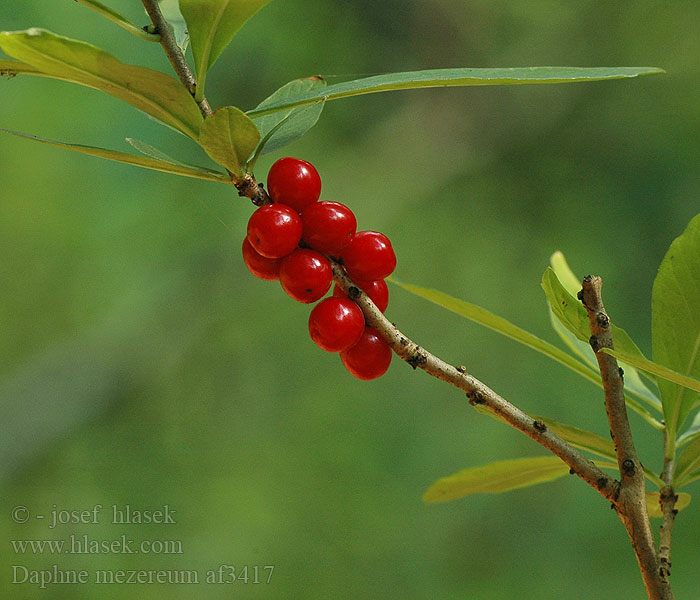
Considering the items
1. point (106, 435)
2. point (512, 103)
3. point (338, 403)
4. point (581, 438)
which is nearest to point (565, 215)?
point (512, 103)

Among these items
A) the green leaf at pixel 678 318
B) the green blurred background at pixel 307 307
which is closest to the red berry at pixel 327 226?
the green leaf at pixel 678 318

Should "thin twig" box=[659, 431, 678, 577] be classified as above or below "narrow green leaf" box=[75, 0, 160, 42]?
below

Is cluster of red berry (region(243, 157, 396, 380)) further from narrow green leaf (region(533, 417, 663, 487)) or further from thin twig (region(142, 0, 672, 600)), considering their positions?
narrow green leaf (region(533, 417, 663, 487))

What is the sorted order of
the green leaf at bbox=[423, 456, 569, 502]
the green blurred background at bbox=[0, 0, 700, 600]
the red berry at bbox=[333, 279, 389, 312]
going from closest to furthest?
1. the red berry at bbox=[333, 279, 389, 312]
2. the green leaf at bbox=[423, 456, 569, 502]
3. the green blurred background at bbox=[0, 0, 700, 600]

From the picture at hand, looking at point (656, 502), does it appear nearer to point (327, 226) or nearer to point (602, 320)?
point (602, 320)

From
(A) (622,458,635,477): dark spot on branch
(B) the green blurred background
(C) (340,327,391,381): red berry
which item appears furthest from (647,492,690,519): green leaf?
(B) the green blurred background

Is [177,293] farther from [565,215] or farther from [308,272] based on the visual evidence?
→ [308,272]

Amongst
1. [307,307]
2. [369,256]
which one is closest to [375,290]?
[369,256]

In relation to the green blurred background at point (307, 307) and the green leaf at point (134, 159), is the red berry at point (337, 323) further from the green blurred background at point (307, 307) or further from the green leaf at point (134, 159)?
the green blurred background at point (307, 307)
